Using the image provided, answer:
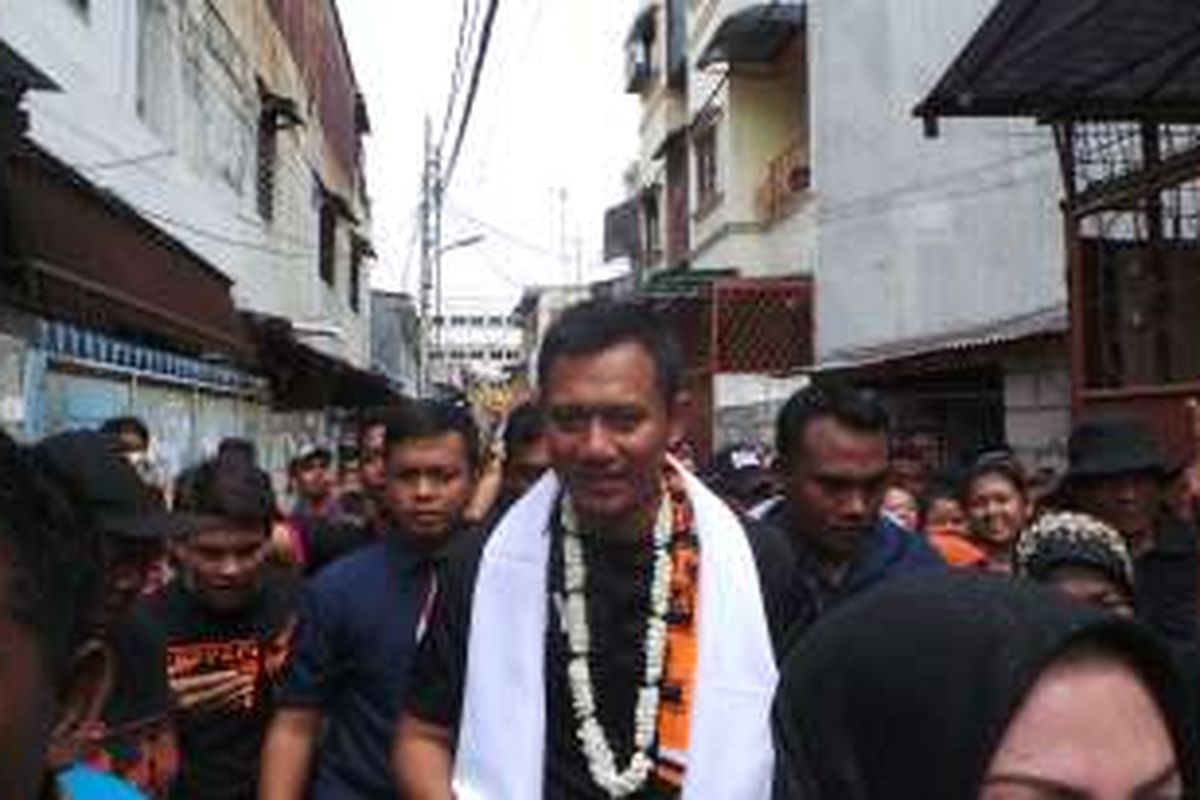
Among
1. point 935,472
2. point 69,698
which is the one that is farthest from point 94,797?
point 935,472

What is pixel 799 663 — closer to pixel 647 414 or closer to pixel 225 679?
pixel 647 414

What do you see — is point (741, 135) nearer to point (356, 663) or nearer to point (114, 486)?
point (356, 663)

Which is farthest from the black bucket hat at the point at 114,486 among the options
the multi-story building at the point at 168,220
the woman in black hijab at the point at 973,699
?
the multi-story building at the point at 168,220

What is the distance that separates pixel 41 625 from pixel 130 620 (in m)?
2.33

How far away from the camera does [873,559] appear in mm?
4754

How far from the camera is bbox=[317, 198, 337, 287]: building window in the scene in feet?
124

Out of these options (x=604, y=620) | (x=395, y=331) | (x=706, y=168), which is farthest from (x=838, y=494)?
(x=395, y=331)

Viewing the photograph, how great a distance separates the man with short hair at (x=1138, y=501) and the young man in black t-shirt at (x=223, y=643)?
7.42ft

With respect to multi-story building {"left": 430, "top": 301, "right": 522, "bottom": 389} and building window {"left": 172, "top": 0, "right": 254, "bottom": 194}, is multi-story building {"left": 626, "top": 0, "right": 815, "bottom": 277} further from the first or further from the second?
multi-story building {"left": 430, "top": 301, "right": 522, "bottom": 389}

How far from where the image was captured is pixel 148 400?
15680 millimetres

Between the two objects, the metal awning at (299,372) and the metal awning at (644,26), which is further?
the metal awning at (644,26)

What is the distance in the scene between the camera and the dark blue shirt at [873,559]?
15.1 ft

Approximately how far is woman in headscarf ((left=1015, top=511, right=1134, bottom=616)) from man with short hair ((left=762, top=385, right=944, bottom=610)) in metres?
0.30

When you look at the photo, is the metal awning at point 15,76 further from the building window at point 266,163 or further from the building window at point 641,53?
the building window at point 641,53
